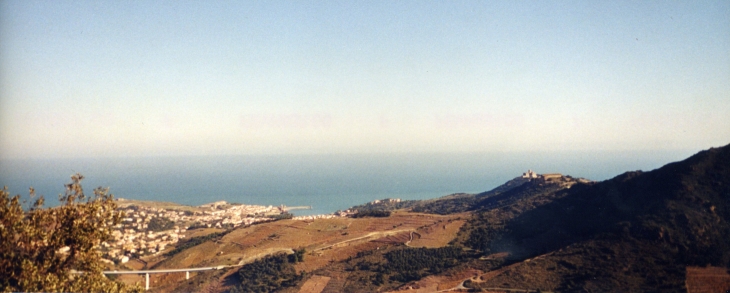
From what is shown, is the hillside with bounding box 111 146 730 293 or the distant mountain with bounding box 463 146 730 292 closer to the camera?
the distant mountain with bounding box 463 146 730 292

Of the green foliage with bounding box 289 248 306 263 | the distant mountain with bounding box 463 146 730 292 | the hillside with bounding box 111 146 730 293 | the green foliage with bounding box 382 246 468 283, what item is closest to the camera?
the distant mountain with bounding box 463 146 730 292

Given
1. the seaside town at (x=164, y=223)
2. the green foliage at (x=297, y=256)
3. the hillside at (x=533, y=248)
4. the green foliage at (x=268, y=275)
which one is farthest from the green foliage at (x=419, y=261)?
the seaside town at (x=164, y=223)

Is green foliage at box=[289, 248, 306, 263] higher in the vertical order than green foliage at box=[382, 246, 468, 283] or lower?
lower

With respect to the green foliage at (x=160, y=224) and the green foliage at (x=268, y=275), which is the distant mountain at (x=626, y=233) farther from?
the green foliage at (x=160, y=224)

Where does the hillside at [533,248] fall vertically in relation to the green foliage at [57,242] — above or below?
below

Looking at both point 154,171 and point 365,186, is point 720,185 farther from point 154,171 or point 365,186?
point 154,171

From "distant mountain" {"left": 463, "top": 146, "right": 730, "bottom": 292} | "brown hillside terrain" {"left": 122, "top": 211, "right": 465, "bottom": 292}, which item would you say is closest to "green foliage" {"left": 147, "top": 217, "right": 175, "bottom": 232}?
"brown hillside terrain" {"left": 122, "top": 211, "right": 465, "bottom": 292}

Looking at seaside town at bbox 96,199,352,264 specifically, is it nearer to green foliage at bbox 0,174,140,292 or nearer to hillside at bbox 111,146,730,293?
hillside at bbox 111,146,730,293
